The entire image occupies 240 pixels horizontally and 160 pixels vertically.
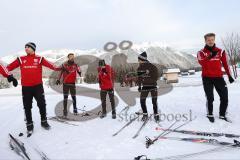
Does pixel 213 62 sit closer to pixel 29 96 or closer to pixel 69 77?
pixel 69 77

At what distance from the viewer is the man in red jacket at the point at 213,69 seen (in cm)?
602

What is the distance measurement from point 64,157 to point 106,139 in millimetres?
1097

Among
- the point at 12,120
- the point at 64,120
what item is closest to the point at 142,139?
the point at 64,120

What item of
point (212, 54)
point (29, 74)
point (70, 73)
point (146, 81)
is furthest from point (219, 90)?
point (29, 74)

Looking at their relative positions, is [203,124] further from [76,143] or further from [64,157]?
[64,157]

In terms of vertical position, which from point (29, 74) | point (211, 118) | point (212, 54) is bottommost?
point (211, 118)

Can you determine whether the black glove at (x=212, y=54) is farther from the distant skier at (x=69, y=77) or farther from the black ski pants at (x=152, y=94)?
the distant skier at (x=69, y=77)

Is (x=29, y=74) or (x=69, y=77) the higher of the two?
(x=29, y=74)

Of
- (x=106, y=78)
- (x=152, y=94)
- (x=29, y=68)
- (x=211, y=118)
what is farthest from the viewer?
(x=106, y=78)

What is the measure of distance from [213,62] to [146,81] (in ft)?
5.42

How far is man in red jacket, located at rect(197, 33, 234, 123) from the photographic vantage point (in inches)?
237

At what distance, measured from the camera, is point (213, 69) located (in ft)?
19.9

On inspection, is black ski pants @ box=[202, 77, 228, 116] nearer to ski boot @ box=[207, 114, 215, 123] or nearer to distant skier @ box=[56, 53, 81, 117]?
ski boot @ box=[207, 114, 215, 123]

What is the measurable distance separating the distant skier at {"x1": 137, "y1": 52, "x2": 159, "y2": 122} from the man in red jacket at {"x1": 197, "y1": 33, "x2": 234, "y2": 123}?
119cm
